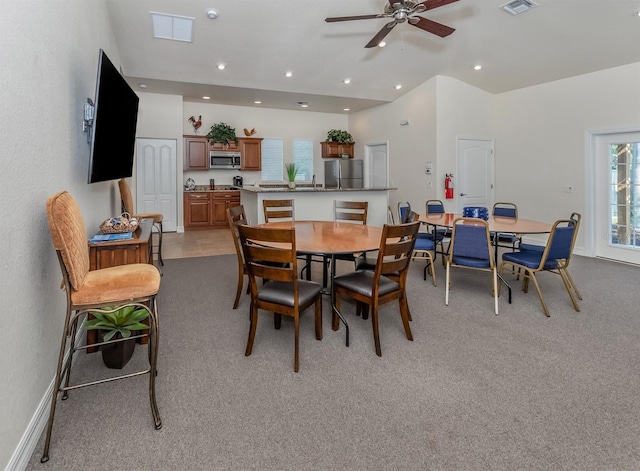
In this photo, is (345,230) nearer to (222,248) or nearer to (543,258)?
(543,258)

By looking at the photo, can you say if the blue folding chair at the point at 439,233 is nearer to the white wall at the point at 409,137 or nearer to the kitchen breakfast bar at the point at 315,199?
the kitchen breakfast bar at the point at 315,199

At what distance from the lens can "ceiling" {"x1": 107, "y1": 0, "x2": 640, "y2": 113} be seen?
14.6 ft

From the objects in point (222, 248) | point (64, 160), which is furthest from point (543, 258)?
point (222, 248)

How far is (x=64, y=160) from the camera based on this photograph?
2.30 meters

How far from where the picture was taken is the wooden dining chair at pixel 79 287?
162 cm

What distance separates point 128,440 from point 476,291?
3.42 m

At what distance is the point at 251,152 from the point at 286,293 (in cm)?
684

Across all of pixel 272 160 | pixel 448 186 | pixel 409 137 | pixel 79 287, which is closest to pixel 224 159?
pixel 272 160

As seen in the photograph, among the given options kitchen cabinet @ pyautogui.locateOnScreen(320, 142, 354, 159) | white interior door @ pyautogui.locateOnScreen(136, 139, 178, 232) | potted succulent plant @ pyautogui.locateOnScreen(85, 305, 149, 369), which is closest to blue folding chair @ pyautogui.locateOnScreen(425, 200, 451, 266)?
potted succulent plant @ pyautogui.locateOnScreen(85, 305, 149, 369)

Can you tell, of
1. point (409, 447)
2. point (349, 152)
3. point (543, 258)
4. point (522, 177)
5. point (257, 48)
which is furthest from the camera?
point (349, 152)

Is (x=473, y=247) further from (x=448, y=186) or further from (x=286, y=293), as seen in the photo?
(x=448, y=186)

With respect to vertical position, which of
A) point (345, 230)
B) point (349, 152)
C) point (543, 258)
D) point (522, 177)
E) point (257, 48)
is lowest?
point (543, 258)

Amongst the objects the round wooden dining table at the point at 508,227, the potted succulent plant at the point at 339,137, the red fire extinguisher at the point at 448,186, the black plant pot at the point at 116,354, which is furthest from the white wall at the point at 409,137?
the black plant pot at the point at 116,354

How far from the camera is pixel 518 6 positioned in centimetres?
431
